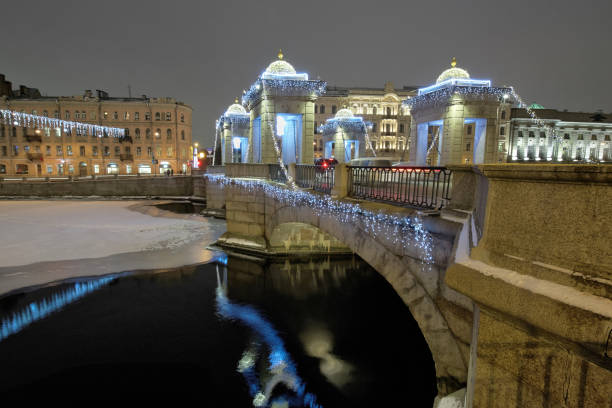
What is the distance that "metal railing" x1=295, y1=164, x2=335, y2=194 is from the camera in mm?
10655

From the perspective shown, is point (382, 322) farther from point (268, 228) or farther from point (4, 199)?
point (4, 199)

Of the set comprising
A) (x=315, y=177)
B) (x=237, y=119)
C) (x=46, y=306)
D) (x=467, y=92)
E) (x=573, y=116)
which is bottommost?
(x=46, y=306)

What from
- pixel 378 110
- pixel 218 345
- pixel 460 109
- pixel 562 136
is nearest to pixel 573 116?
pixel 562 136

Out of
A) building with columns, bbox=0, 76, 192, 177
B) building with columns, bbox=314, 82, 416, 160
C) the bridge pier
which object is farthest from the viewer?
building with columns, bbox=314, 82, 416, 160

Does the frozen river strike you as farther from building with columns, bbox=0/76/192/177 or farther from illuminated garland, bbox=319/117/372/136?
building with columns, bbox=0/76/192/177

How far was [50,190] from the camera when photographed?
35688 mm

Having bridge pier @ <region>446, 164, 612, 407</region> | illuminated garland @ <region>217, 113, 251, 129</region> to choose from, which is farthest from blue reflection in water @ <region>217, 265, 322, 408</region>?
illuminated garland @ <region>217, 113, 251, 129</region>

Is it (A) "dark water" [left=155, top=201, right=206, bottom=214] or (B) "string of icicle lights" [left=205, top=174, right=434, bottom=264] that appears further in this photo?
(A) "dark water" [left=155, top=201, right=206, bottom=214]

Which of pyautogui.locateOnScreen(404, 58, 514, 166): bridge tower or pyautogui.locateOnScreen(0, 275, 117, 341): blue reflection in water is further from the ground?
pyautogui.locateOnScreen(404, 58, 514, 166): bridge tower

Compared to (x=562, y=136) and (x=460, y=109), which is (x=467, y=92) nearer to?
(x=460, y=109)

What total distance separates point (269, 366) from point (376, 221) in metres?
4.69

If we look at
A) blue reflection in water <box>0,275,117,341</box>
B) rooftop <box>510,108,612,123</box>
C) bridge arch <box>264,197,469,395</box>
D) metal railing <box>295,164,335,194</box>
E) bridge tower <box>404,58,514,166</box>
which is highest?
rooftop <box>510,108,612,123</box>

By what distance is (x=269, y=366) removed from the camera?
8234 millimetres

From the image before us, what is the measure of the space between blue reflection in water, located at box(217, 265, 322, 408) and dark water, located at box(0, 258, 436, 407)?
0.03m
